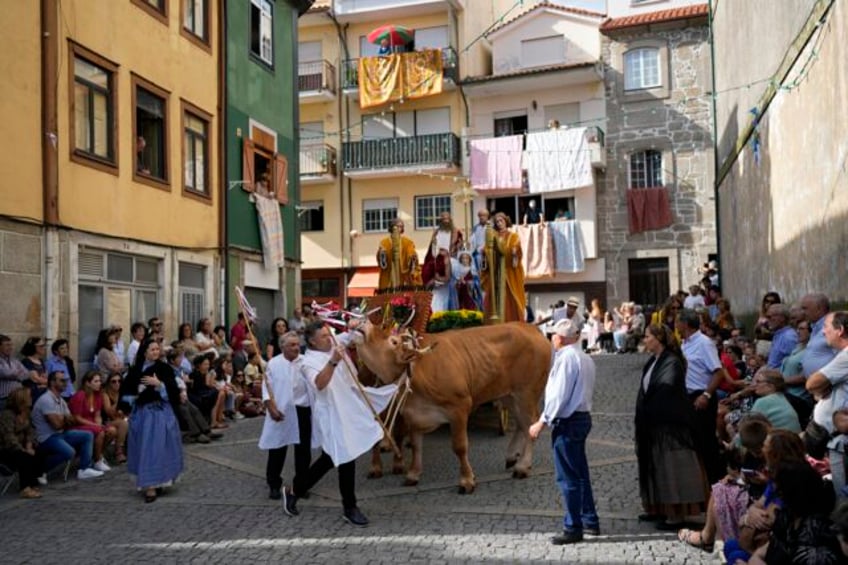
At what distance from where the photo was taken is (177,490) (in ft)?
30.0

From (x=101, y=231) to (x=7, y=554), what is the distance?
7.94 metres

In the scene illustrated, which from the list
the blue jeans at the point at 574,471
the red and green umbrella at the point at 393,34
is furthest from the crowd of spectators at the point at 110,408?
the red and green umbrella at the point at 393,34

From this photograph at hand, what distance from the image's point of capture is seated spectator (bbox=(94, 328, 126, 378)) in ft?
40.8

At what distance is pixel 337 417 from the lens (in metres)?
7.41

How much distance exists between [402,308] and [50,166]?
21.9ft

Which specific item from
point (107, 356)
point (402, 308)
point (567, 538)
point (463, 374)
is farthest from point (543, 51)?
point (567, 538)

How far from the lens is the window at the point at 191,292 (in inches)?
659

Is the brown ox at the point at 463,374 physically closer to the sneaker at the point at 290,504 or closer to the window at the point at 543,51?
the sneaker at the point at 290,504

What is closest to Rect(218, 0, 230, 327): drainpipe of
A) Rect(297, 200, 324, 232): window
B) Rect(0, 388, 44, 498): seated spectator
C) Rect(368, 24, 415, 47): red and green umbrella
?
Rect(0, 388, 44, 498): seated spectator

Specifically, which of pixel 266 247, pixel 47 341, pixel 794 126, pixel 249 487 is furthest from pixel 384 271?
pixel 266 247

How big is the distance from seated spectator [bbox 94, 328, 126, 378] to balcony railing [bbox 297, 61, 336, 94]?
2102 centimetres

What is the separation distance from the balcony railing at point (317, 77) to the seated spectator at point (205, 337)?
17907 mm

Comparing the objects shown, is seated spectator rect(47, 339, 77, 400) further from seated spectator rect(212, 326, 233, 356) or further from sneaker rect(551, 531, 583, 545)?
sneaker rect(551, 531, 583, 545)

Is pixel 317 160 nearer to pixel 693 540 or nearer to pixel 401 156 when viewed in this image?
pixel 401 156
